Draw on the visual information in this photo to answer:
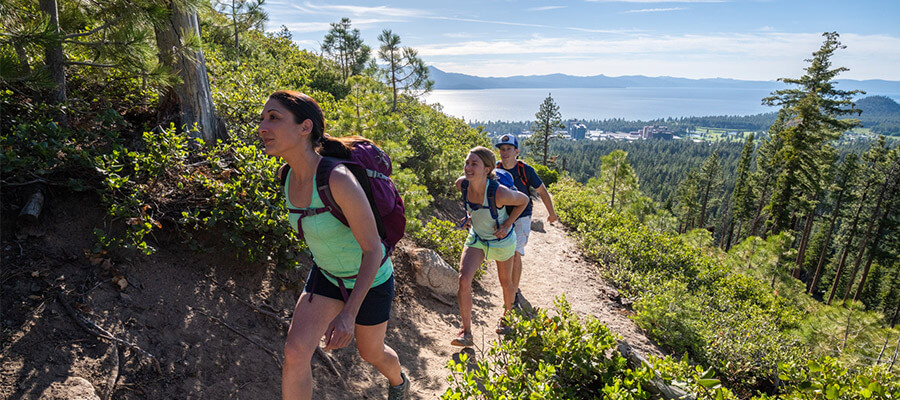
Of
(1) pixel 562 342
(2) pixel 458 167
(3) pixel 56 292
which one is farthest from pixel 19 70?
(2) pixel 458 167

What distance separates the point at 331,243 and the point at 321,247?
0.07m

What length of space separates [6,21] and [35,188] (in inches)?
50.7

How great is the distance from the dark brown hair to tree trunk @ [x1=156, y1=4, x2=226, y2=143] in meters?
2.80

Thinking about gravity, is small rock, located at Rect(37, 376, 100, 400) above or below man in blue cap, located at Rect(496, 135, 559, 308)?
below

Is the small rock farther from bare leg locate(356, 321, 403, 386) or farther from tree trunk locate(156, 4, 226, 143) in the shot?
tree trunk locate(156, 4, 226, 143)

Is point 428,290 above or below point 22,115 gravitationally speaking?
below

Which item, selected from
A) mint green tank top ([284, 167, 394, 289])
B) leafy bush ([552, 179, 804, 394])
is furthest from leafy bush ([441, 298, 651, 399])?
leafy bush ([552, 179, 804, 394])

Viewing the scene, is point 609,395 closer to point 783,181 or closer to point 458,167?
point 458,167

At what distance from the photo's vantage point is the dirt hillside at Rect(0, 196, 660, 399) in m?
2.39

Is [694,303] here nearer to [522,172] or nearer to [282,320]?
[522,172]

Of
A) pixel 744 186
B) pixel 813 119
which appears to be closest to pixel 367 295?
pixel 813 119

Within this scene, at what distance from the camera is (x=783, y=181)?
22797 millimetres

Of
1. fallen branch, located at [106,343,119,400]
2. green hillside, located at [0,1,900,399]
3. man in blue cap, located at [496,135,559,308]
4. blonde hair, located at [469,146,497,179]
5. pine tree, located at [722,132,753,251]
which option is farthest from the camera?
pine tree, located at [722,132,753,251]

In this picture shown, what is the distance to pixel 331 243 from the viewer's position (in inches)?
88.8
